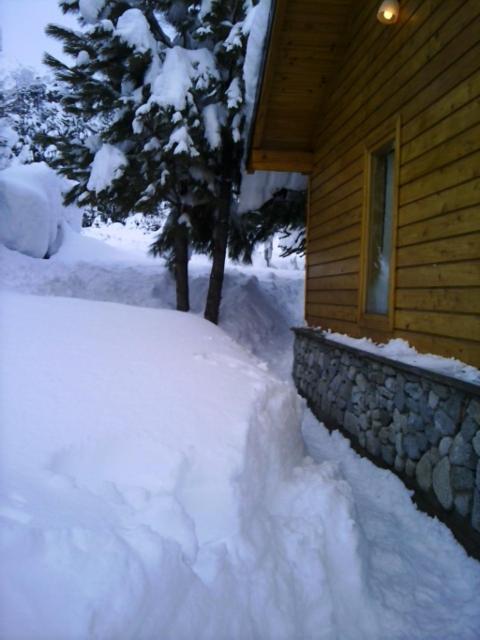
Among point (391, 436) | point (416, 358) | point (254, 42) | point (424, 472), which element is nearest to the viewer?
point (424, 472)

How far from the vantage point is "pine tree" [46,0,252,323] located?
23.4 ft

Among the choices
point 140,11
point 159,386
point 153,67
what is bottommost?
point 159,386

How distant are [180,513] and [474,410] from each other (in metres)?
1.99

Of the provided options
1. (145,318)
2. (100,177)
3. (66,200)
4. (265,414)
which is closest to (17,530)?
(265,414)

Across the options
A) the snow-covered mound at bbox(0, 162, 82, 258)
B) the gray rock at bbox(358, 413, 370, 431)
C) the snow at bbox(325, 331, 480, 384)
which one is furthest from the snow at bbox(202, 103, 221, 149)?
the snow-covered mound at bbox(0, 162, 82, 258)

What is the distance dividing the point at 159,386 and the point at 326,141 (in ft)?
15.3

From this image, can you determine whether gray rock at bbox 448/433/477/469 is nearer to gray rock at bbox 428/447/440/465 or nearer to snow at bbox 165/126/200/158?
gray rock at bbox 428/447/440/465

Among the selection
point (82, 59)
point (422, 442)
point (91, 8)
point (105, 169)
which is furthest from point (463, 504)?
point (91, 8)

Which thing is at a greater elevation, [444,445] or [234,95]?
[234,95]

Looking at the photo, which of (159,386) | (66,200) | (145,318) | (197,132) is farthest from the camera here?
(66,200)

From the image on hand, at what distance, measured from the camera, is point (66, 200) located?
8328 millimetres

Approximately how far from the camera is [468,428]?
9.48 feet

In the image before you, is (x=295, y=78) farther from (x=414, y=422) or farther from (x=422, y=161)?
(x=414, y=422)

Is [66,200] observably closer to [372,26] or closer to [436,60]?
[372,26]
